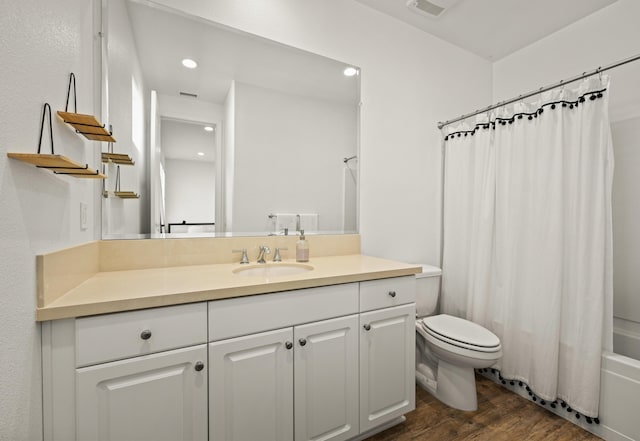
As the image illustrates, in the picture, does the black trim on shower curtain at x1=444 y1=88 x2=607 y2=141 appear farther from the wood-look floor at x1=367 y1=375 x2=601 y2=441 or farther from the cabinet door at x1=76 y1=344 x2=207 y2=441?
the cabinet door at x1=76 y1=344 x2=207 y2=441

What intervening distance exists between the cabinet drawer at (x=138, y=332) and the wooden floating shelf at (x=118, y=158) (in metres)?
0.81

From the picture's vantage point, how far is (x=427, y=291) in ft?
6.70

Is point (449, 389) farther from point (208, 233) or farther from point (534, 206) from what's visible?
point (208, 233)

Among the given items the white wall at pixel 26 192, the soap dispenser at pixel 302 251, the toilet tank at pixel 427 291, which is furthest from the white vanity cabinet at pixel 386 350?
the white wall at pixel 26 192

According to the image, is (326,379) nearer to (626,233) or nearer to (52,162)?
(52,162)

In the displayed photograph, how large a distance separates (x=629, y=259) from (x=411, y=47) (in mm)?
2140

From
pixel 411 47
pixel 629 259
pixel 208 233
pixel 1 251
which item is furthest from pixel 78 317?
pixel 629 259

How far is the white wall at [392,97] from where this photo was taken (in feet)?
5.83

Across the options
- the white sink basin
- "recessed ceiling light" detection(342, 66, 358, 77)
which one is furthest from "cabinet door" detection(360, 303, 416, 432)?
"recessed ceiling light" detection(342, 66, 358, 77)

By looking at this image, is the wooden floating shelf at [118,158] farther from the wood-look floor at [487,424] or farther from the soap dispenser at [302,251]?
the wood-look floor at [487,424]

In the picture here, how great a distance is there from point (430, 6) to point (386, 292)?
6.64 ft

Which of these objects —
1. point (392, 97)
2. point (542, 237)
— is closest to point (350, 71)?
point (392, 97)

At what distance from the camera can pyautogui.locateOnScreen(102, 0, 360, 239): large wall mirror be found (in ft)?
4.49

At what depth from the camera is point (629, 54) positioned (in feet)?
5.98
